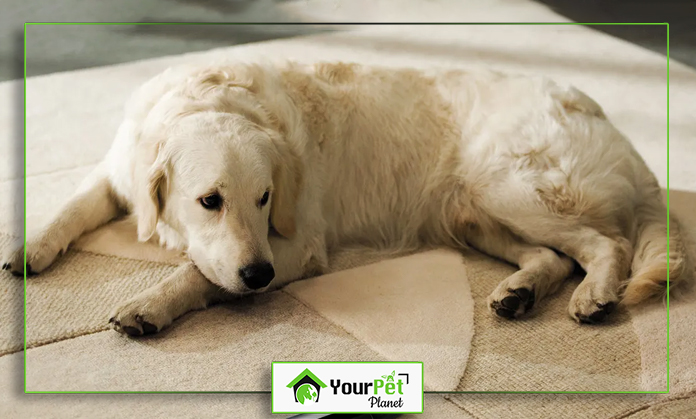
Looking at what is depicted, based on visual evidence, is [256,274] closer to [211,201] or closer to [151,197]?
[211,201]

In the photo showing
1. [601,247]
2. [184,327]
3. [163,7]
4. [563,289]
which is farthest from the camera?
[601,247]

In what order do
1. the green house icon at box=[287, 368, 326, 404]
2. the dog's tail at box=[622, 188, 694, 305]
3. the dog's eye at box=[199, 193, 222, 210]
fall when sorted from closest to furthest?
the green house icon at box=[287, 368, 326, 404] < the dog's eye at box=[199, 193, 222, 210] < the dog's tail at box=[622, 188, 694, 305]

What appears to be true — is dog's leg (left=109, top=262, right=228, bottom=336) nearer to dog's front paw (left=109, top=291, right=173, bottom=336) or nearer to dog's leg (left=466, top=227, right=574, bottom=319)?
dog's front paw (left=109, top=291, right=173, bottom=336)

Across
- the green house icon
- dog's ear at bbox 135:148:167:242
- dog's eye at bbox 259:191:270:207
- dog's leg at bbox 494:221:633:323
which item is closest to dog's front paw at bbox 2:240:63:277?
dog's ear at bbox 135:148:167:242

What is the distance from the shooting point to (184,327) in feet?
6.77

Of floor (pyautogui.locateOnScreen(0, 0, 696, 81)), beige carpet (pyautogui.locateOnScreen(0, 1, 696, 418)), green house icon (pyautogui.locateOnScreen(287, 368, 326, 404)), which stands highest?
floor (pyautogui.locateOnScreen(0, 0, 696, 81))

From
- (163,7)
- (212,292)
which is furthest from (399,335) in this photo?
(163,7)

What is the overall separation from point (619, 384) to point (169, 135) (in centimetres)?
136

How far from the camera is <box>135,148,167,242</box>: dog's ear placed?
7.04 ft

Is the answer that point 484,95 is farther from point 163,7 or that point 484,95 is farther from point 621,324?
point 163,7

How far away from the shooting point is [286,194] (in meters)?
2.29

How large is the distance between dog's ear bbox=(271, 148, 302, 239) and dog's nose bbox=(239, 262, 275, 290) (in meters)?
0.21

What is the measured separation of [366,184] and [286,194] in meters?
0.50

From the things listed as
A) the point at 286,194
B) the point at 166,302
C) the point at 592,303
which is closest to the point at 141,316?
the point at 166,302
